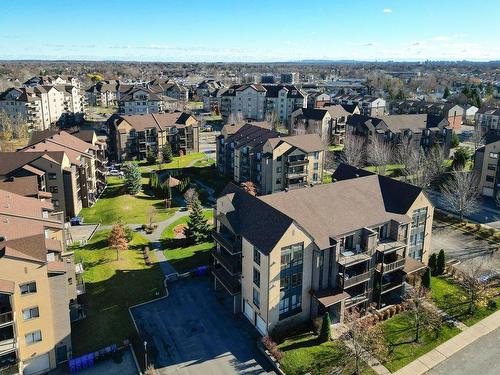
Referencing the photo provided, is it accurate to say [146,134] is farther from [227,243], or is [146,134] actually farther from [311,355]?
[311,355]

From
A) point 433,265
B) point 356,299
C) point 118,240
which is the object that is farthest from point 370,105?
point 356,299

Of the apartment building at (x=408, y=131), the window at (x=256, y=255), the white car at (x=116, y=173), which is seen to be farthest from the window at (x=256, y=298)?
the apartment building at (x=408, y=131)

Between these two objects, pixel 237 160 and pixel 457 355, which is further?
pixel 237 160

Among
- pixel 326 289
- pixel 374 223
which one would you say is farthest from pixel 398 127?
pixel 326 289

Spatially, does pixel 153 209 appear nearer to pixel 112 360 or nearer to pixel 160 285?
pixel 160 285

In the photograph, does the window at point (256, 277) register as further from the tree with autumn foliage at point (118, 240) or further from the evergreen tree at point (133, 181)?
the evergreen tree at point (133, 181)
